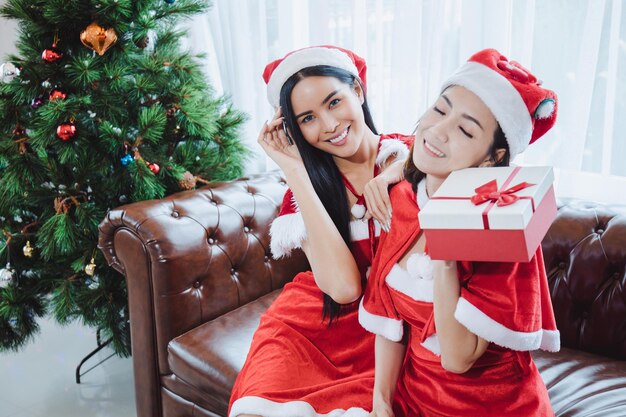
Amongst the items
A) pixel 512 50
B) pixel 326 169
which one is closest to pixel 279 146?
pixel 326 169

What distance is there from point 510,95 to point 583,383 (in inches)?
36.8

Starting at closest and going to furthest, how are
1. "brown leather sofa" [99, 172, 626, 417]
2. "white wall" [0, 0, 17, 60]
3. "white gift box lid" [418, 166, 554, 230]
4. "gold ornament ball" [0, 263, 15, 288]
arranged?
"white gift box lid" [418, 166, 554, 230] → "brown leather sofa" [99, 172, 626, 417] → "gold ornament ball" [0, 263, 15, 288] → "white wall" [0, 0, 17, 60]

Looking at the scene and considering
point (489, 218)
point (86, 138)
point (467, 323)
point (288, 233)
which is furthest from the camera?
point (86, 138)

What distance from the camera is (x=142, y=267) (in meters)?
1.76

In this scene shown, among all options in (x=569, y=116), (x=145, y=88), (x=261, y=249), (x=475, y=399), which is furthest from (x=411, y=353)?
(x=145, y=88)

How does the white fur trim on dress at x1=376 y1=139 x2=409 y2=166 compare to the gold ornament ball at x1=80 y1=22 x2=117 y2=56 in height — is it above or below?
below

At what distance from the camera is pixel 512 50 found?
1.96 m

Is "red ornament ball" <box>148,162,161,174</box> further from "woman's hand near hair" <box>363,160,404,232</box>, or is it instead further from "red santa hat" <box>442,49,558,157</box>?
"red santa hat" <box>442,49,558,157</box>

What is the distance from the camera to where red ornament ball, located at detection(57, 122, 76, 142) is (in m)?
1.92

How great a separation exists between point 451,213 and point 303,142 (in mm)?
674

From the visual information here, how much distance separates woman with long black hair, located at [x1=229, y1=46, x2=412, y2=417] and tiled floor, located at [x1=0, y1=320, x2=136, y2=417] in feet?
3.93

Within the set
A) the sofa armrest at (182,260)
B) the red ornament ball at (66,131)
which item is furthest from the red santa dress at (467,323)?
the red ornament ball at (66,131)

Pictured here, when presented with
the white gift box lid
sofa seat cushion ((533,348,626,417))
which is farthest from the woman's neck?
sofa seat cushion ((533,348,626,417))

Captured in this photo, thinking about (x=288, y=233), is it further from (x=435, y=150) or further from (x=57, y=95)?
(x=57, y=95)
